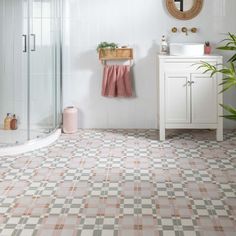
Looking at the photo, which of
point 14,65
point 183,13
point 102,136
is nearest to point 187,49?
point 183,13

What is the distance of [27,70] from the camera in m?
4.37

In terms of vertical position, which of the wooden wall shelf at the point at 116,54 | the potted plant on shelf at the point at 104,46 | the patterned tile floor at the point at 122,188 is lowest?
the patterned tile floor at the point at 122,188

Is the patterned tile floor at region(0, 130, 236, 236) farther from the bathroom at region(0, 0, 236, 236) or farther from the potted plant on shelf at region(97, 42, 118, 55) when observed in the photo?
the potted plant on shelf at region(97, 42, 118, 55)

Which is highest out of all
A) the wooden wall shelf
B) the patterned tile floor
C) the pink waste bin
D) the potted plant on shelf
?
the potted plant on shelf

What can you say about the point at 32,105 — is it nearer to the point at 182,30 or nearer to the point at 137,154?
the point at 137,154

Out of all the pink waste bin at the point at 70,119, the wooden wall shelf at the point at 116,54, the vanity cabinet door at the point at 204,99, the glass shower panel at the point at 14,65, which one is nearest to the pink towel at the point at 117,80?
the wooden wall shelf at the point at 116,54

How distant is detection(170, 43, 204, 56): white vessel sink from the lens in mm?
4621

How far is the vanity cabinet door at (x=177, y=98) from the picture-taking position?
15.1 feet

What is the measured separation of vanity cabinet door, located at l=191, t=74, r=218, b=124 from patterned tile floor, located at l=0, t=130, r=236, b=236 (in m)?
0.24

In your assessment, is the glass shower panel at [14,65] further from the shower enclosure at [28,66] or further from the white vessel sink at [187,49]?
the white vessel sink at [187,49]

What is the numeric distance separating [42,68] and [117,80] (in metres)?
0.87

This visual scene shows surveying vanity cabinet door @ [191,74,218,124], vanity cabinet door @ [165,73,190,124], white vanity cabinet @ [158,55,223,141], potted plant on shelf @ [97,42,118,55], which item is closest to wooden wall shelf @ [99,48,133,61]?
potted plant on shelf @ [97,42,118,55]

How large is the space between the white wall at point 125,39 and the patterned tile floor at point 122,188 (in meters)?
0.53

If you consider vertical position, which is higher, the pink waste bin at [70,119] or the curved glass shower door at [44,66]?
the curved glass shower door at [44,66]
